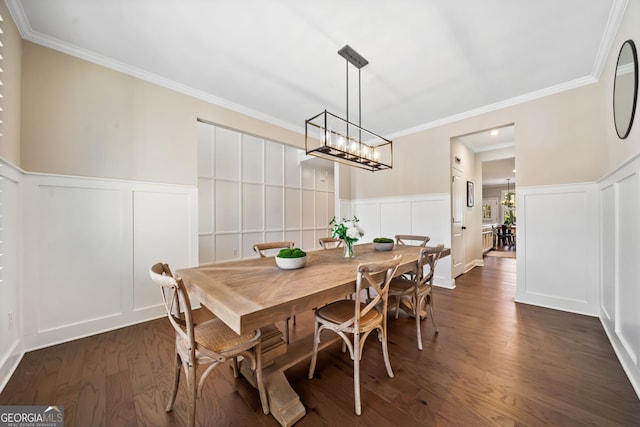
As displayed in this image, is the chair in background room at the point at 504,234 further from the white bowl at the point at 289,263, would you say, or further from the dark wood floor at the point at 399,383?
the white bowl at the point at 289,263

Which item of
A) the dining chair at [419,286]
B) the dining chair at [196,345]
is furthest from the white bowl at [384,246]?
the dining chair at [196,345]

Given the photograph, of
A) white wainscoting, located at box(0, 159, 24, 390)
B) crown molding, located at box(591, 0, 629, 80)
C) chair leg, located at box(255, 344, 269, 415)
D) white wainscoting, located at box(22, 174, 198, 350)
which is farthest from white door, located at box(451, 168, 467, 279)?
white wainscoting, located at box(0, 159, 24, 390)

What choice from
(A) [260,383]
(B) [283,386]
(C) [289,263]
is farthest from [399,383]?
(C) [289,263]

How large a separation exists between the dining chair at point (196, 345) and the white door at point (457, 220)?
3539 mm

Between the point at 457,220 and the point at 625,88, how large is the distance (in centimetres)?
249

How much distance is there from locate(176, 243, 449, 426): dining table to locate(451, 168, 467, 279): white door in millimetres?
2532

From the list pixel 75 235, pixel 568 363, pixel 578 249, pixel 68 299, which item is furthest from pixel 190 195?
pixel 578 249

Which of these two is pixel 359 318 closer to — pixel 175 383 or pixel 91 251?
pixel 175 383

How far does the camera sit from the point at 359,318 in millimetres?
1421

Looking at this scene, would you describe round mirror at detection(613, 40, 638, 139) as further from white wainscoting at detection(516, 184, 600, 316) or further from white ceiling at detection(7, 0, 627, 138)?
white wainscoting at detection(516, 184, 600, 316)

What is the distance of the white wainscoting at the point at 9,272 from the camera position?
156cm

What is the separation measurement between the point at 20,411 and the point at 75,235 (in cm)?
133

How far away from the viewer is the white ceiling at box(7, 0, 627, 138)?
1698 mm

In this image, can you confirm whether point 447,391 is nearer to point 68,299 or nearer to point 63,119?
point 68,299
